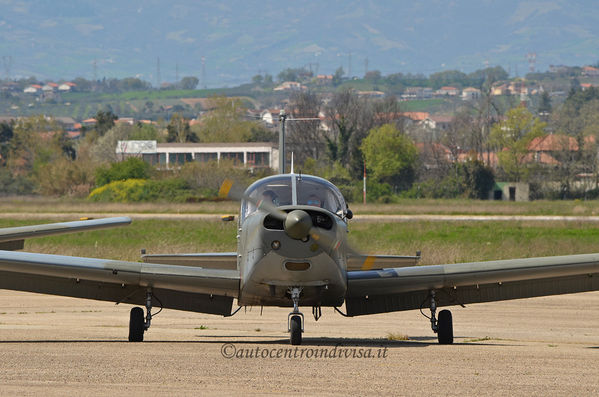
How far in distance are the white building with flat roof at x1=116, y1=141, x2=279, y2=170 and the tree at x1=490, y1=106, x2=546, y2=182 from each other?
19202mm

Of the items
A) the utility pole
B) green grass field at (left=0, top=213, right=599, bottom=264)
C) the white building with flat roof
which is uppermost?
the utility pole

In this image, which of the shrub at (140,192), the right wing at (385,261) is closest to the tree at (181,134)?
the shrub at (140,192)

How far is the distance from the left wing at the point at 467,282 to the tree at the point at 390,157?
200 ft

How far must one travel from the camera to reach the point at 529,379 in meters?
8.40

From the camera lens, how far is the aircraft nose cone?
33.3ft

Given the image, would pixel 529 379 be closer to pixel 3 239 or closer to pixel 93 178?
pixel 3 239

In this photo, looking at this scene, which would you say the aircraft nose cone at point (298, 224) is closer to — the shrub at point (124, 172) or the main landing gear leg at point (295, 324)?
the main landing gear leg at point (295, 324)

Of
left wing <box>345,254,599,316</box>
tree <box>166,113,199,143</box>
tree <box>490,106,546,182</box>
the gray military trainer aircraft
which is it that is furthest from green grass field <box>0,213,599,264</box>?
tree <box>166,113,199,143</box>

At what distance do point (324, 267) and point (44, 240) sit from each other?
1016 inches

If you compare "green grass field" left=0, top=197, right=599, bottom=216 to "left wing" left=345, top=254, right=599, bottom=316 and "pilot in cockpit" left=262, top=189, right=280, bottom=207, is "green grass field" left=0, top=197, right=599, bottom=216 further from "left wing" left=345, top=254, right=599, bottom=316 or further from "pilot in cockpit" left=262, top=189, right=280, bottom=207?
"pilot in cockpit" left=262, top=189, right=280, bottom=207

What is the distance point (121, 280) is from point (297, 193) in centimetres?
249

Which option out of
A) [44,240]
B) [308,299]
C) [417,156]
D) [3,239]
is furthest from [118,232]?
[417,156]

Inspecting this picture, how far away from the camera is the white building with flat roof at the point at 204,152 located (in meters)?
77.6

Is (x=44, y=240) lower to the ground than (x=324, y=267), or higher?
lower
